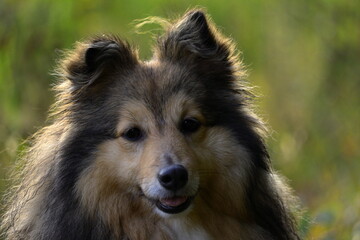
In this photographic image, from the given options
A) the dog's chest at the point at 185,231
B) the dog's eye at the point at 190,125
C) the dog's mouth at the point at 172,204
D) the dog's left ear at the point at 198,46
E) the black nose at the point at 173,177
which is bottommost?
the dog's chest at the point at 185,231

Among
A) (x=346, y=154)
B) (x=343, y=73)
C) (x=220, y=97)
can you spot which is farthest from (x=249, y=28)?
(x=220, y=97)

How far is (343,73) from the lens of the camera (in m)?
13.5

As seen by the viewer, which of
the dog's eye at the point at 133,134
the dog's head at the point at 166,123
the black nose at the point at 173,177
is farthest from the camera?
the dog's eye at the point at 133,134

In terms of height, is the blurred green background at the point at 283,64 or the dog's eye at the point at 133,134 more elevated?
the blurred green background at the point at 283,64

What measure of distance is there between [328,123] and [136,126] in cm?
757

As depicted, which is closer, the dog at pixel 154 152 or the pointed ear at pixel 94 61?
the dog at pixel 154 152

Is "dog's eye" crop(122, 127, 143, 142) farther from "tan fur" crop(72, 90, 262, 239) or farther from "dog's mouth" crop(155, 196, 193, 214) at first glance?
"dog's mouth" crop(155, 196, 193, 214)

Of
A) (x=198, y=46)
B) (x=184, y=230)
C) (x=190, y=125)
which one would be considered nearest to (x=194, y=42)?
(x=198, y=46)

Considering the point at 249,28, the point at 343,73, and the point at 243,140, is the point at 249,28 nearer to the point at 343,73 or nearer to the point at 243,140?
the point at 343,73

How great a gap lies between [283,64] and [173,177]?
8.82m

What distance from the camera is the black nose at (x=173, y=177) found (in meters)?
5.86

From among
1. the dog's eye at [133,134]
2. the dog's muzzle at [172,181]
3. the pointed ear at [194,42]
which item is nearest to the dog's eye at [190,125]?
the dog's eye at [133,134]

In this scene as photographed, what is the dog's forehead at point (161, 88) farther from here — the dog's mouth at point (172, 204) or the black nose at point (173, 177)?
the dog's mouth at point (172, 204)

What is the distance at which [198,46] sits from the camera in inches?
254
